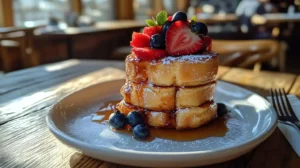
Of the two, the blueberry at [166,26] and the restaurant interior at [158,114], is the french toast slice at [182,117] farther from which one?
the blueberry at [166,26]

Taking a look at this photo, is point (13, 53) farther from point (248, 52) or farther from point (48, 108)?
point (48, 108)

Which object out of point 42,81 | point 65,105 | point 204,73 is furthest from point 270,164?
point 42,81

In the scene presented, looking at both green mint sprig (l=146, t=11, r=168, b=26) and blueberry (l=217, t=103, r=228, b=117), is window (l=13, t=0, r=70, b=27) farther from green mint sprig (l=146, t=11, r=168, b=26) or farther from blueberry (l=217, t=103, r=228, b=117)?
blueberry (l=217, t=103, r=228, b=117)

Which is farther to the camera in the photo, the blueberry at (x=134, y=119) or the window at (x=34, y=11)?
the window at (x=34, y=11)

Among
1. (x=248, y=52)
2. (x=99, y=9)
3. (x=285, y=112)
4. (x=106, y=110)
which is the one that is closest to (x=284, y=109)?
(x=285, y=112)

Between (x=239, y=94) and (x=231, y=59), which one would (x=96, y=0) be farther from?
(x=239, y=94)

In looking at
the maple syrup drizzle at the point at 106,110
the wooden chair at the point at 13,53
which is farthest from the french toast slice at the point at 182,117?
the wooden chair at the point at 13,53
